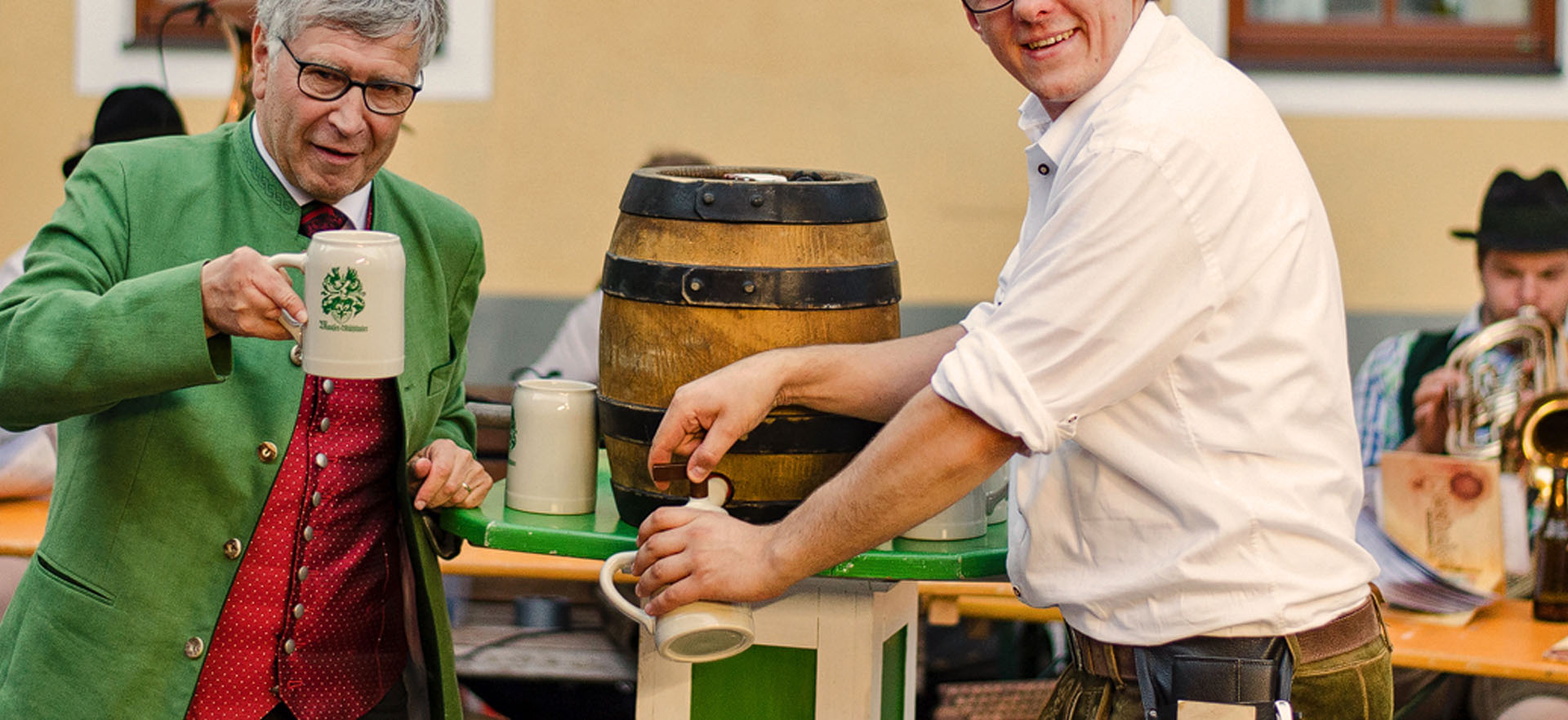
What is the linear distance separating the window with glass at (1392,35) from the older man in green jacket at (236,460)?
4010mm

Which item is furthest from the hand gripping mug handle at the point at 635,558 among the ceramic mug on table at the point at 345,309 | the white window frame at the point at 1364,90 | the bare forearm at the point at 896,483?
the white window frame at the point at 1364,90

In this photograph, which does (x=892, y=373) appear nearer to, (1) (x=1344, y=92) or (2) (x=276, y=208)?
(2) (x=276, y=208)

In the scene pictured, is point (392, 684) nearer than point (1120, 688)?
No

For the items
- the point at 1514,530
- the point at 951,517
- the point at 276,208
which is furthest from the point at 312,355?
the point at 1514,530

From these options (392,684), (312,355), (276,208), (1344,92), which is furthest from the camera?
(1344,92)

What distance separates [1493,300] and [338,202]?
3458mm

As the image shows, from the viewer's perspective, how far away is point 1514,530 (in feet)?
12.1

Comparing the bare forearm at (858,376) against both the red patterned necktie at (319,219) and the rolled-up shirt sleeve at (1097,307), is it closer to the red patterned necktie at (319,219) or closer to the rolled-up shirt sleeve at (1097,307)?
the rolled-up shirt sleeve at (1097,307)

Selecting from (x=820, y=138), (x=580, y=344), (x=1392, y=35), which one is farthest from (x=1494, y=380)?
(x=580, y=344)

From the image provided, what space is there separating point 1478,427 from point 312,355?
3.22 m

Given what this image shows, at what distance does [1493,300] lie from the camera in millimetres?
4500

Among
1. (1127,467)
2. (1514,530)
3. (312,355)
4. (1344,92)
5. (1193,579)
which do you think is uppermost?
(1344,92)

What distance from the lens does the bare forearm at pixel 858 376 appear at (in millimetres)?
1968

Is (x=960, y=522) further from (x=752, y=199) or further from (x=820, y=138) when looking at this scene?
(x=820, y=138)
